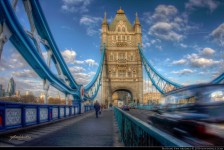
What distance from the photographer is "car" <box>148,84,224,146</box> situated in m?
4.54

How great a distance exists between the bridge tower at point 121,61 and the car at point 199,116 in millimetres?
48097

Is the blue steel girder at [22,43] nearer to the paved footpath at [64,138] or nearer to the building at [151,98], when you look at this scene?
the paved footpath at [64,138]

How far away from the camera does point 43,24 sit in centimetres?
1719

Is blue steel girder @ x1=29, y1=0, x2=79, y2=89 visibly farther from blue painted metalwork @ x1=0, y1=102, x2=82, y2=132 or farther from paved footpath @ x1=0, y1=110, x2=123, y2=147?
paved footpath @ x1=0, y1=110, x2=123, y2=147

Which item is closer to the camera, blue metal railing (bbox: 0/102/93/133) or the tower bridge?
the tower bridge

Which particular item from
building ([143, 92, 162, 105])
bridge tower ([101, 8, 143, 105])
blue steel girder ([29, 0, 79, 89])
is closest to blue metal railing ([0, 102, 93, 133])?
blue steel girder ([29, 0, 79, 89])

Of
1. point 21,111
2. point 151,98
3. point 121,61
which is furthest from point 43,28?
point 121,61

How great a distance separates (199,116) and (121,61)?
52.3m

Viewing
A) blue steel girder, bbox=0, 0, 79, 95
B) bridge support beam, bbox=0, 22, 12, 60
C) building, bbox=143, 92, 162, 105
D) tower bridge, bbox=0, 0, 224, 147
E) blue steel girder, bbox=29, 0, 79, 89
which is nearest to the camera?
tower bridge, bbox=0, 0, 224, 147

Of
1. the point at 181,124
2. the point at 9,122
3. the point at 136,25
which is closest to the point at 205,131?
the point at 181,124

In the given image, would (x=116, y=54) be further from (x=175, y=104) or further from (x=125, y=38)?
(x=175, y=104)

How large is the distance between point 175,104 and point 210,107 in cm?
222

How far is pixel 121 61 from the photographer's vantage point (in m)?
57.2

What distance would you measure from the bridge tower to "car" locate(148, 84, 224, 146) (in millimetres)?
48097
